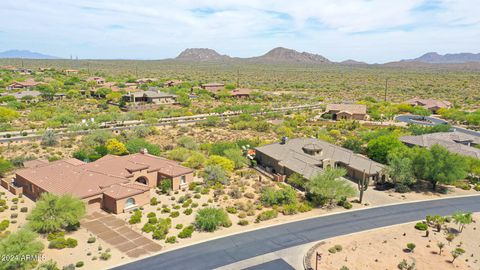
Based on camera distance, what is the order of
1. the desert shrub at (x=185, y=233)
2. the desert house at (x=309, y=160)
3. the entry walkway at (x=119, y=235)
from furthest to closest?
the desert house at (x=309, y=160), the desert shrub at (x=185, y=233), the entry walkway at (x=119, y=235)

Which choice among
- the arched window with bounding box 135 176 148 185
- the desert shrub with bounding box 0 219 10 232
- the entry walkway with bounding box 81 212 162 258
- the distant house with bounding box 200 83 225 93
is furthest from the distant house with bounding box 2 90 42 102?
the entry walkway with bounding box 81 212 162 258

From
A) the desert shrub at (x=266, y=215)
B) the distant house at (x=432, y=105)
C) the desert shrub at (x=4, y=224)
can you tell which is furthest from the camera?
the distant house at (x=432, y=105)

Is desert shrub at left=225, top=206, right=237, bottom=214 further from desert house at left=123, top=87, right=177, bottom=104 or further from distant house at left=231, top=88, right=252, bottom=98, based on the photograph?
distant house at left=231, top=88, right=252, bottom=98

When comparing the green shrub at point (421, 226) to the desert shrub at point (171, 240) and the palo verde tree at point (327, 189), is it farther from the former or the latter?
the desert shrub at point (171, 240)

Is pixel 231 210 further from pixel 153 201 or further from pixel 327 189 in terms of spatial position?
pixel 327 189

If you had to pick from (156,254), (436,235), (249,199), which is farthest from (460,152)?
(156,254)

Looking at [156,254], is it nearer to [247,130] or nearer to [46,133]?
[46,133]

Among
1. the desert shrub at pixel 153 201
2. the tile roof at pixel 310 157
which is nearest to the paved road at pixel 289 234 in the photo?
the tile roof at pixel 310 157

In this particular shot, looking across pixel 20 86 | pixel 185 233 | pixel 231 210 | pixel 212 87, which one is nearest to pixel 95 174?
pixel 185 233
